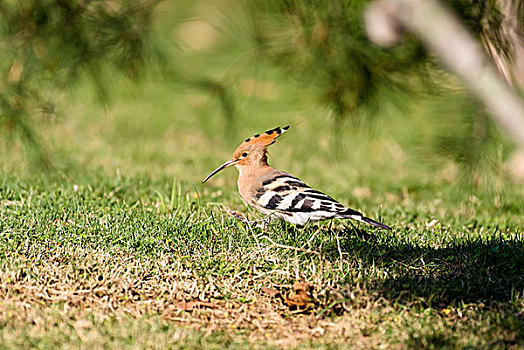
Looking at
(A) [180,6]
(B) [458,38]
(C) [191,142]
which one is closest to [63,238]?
(A) [180,6]

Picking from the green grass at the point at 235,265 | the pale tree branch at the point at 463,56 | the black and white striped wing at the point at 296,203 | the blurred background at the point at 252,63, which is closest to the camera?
the green grass at the point at 235,265

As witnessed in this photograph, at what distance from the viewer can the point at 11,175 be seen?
5.83 m

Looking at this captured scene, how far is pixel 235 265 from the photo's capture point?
13.6 ft

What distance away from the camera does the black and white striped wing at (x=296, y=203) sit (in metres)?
4.31

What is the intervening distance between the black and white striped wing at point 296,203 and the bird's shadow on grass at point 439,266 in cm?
22

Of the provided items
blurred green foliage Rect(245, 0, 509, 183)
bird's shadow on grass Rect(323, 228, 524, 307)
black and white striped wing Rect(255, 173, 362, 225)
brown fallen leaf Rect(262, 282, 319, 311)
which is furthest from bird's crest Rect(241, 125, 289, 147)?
brown fallen leaf Rect(262, 282, 319, 311)

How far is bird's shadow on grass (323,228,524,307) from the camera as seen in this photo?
3.95 meters

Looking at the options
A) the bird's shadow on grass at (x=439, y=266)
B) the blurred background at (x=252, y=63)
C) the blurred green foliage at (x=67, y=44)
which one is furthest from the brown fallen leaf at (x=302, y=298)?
the blurred green foliage at (x=67, y=44)

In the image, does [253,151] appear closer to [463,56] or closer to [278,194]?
[278,194]

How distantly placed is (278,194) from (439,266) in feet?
3.50

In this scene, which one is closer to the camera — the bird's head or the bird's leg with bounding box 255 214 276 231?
the bird's leg with bounding box 255 214 276 231

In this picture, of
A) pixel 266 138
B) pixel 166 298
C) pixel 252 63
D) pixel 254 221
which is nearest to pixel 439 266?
pixel 254 221

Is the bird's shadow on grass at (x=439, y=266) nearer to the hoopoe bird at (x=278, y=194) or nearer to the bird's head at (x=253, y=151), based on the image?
the hoopoe bird at (x=278, y=194)

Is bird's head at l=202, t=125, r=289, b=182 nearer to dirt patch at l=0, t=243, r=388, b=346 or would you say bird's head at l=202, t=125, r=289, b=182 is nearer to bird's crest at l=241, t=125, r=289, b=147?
bird's crest at l=241, t=125, r=289, b=147
